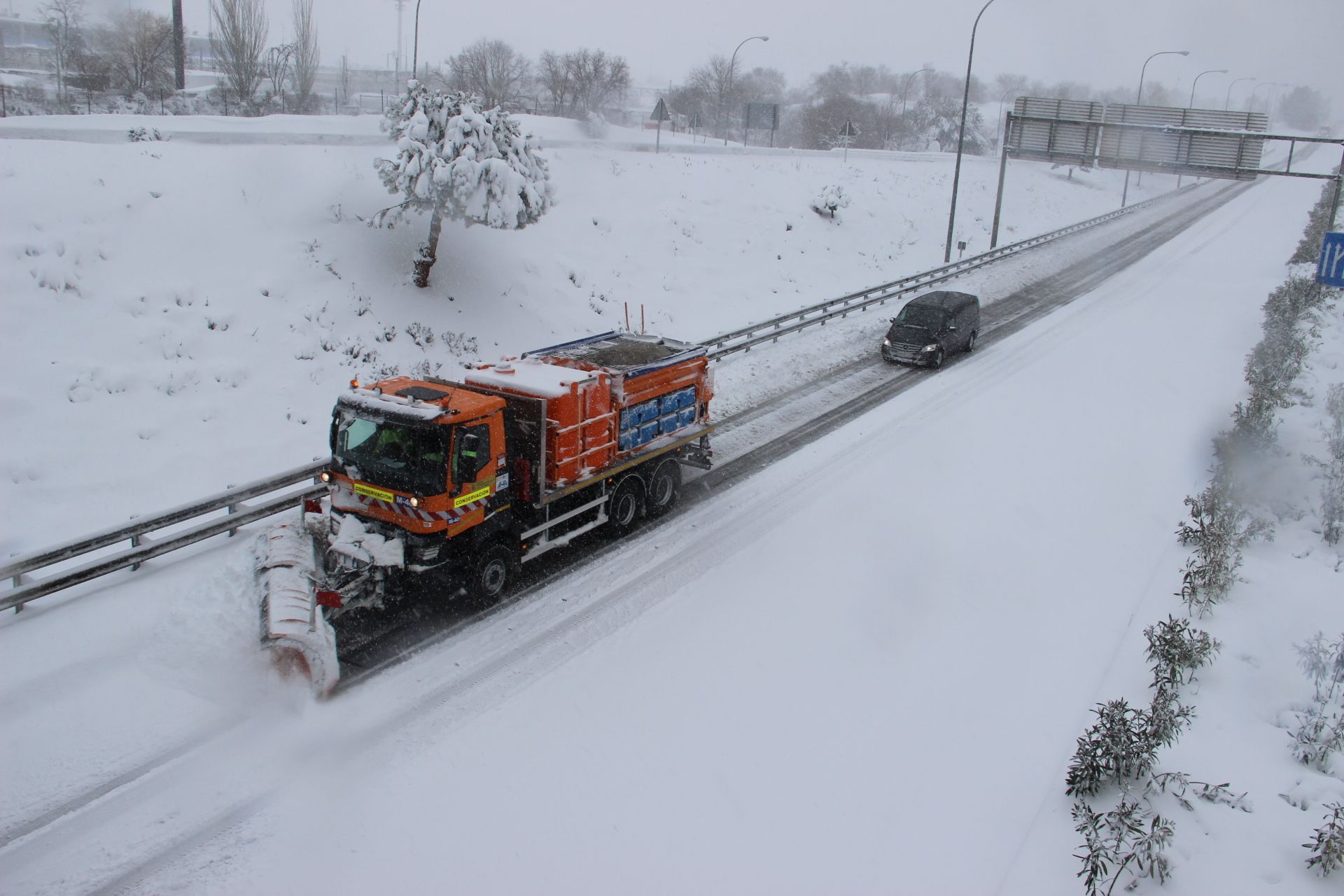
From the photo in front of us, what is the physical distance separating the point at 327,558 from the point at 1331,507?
51.2 ft

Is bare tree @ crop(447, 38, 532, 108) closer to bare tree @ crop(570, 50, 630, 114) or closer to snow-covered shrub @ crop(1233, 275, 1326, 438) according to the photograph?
bare tree @ crop(570, 50, 630, 114)

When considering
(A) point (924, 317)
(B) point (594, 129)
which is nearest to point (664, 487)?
(A) point (924, 317)

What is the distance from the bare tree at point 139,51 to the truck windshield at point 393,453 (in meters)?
40.9

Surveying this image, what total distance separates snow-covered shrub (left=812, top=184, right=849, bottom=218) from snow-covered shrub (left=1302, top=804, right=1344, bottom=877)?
108 feet

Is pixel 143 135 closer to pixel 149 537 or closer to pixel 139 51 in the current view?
pixel 149 537

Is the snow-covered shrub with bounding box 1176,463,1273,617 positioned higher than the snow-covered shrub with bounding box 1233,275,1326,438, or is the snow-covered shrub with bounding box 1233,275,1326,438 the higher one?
the snow-covered shrub with bounding box 1233,275,1326,438

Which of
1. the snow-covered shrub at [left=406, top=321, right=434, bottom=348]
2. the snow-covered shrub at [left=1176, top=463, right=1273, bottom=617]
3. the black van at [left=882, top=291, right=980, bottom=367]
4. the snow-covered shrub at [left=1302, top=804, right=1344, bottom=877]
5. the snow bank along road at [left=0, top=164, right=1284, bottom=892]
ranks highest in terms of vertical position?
the black van at [left=882, top=291, right=980, bottom=367]

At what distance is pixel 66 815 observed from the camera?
26.2ft

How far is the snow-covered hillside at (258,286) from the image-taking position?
15.4 metres

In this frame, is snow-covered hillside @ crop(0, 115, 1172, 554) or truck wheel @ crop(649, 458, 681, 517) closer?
truck wheel @ crop(649, 458, 681, 517)

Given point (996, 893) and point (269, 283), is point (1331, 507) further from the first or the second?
point (269, 283)

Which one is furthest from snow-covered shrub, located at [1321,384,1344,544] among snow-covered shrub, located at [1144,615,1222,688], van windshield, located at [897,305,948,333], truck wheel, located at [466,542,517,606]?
truck wheel, located at [466,542,517,606]

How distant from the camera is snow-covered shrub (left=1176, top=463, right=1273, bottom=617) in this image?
12344 millimetres

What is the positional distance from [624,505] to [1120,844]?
8.07m
